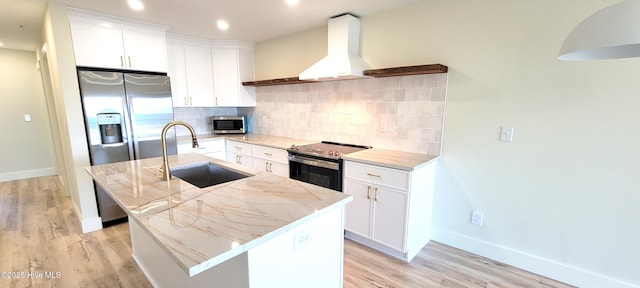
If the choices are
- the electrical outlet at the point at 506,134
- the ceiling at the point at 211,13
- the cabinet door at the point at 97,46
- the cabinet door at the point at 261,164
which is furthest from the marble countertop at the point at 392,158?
the cabinet door at the point at 97,46

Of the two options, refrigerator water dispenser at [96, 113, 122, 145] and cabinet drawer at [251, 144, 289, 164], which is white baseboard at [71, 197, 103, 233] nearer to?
refrigerator water dispenser at [96, 113, 122, 145]

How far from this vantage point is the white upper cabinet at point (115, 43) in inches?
104

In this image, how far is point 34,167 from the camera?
492cm

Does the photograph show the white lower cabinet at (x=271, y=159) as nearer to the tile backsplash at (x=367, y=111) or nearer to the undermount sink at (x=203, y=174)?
the tile backsplash at (x=367, y=111)

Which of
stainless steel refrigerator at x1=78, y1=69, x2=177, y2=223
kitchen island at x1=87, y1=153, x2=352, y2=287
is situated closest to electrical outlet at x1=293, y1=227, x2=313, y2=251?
kitchen island at x1=87, y1=153, x2=352, y2=287

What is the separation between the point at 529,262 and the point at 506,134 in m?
1.07

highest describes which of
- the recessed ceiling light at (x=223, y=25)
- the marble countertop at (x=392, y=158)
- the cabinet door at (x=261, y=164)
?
the recessed ceiling light at (x=223, y=25)

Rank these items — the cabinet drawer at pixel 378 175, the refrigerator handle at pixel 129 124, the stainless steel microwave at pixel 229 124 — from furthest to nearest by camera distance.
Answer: the stainless steel microwave at pixel 229 124
the refrigerator handle at pixel 129 124
the cabinet drawer at pixel 378 175

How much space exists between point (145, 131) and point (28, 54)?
3705mm

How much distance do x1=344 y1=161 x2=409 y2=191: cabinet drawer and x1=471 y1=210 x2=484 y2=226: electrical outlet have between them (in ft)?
2.56

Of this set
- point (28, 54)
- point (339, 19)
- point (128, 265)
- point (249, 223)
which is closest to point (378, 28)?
point (339, 19)

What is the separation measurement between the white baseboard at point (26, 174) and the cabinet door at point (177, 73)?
3631 mm

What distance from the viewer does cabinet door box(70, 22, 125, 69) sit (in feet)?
8.66

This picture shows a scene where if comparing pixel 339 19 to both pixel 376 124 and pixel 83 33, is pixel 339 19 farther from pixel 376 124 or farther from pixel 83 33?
pixel 83 33
